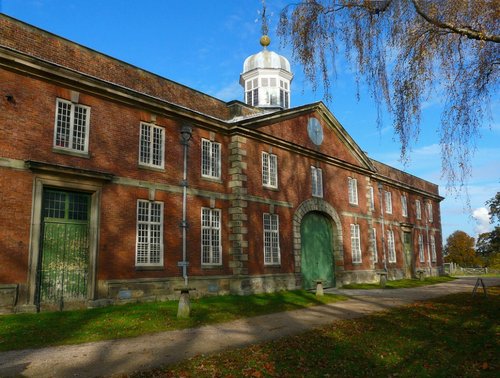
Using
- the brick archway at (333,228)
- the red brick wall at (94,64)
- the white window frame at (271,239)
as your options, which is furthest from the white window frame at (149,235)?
the brick archway at (333,228)

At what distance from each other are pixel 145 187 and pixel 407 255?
2789 cm

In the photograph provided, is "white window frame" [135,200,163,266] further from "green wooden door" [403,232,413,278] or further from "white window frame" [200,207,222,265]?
"green wooden door" [403,232,413,278]

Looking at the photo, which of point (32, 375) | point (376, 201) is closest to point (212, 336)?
point (32, 375)

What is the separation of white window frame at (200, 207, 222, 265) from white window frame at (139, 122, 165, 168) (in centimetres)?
300

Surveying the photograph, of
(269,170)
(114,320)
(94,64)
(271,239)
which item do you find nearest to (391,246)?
(271,239)

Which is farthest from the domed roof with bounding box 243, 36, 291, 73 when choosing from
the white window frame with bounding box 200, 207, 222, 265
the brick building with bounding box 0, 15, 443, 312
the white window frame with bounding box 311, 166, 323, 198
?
the white window frame with bounding box 200, 207, 222, 265

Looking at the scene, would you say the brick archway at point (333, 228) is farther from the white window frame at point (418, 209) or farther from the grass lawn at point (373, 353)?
the white window frame at point (418, 209)

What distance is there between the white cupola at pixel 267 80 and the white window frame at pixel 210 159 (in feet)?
36.7

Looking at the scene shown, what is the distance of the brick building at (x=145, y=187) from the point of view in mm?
13523

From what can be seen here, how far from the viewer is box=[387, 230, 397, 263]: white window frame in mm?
34344

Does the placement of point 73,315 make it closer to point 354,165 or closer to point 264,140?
point 264,140

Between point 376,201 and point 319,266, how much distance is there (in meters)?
11.1

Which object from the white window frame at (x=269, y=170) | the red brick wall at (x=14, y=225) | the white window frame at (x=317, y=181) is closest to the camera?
the red brick wall at (x=14, y=225)

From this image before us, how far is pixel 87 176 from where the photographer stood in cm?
1471
